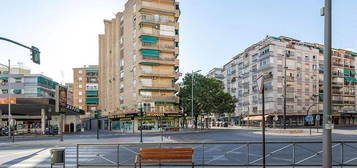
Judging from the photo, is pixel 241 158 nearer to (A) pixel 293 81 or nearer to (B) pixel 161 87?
(B) pixel 161 87

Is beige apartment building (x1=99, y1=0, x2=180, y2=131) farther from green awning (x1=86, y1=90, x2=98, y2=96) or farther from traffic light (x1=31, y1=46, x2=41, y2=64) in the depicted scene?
traffic light (x1=31, y1=46, x2=41, y2=64)

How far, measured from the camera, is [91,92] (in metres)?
79.2

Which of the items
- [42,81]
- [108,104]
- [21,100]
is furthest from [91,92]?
[21,100]

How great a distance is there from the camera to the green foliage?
2108 inches

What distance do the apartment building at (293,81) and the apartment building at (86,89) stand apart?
44.1m

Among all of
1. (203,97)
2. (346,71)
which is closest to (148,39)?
(203,97)

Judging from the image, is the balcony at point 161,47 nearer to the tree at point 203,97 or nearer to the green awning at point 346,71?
the tree at point 203,97

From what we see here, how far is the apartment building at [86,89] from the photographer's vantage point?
7825cm

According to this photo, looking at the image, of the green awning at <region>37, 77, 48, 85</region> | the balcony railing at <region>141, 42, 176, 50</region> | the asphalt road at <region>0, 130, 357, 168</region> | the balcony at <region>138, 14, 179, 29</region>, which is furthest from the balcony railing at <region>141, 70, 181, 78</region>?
the green awning at <region>37, 77, 48, 85</region>

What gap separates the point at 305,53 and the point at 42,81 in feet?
233

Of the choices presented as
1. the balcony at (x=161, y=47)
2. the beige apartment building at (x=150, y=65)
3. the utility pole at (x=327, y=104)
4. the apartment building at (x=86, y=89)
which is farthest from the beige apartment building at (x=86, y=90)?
the utility pole at (x=327, y=104)

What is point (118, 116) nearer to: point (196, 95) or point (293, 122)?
point (196, 95)

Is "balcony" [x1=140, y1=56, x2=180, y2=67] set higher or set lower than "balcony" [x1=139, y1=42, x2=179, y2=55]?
lower

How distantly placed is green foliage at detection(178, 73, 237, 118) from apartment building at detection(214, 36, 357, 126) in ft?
45.6
